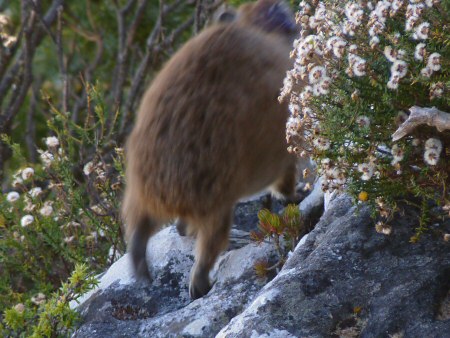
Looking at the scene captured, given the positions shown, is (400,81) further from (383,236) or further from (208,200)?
(208,200)

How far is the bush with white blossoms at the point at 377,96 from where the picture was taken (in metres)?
2.84

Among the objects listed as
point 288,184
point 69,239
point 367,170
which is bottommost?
point 288,184

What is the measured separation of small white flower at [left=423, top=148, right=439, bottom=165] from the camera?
9.35ft

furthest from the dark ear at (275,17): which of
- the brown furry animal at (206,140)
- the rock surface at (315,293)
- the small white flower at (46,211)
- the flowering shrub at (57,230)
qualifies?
the small white flower at (46,211)

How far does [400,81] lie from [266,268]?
122 centimetres

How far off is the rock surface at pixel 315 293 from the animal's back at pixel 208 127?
417 millimetres

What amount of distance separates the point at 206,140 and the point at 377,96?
2.69 ft

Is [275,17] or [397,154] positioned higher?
[275,17]

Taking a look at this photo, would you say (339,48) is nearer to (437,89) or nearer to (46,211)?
(437,89)

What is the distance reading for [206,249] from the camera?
378 cm

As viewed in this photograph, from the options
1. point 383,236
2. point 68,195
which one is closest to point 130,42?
point 68,195

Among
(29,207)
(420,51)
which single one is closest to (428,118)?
(420,51)

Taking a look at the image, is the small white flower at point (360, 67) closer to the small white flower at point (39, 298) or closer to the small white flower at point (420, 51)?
the small white flower at point (420, 51)

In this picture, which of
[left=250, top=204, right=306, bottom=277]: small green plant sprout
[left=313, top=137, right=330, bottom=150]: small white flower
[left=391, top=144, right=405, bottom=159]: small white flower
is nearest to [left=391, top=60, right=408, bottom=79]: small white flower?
[left=391, top=144, right=405, bottom=159]: small white flower
